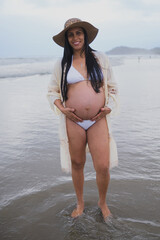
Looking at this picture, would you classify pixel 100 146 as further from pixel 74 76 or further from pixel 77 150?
pixel 74 76

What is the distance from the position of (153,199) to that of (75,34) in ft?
6.90

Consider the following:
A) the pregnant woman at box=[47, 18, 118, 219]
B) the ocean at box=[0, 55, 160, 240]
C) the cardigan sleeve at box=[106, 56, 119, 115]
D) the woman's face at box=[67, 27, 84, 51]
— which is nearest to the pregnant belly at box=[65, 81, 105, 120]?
the pregnant woman at box=[47, 18, 118, 219]

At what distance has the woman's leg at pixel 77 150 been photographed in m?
2.86

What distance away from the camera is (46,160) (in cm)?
444

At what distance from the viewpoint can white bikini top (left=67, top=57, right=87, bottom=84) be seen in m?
2.77

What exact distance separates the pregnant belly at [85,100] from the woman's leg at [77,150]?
0.50 ft

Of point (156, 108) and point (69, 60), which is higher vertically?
point (69, 60)

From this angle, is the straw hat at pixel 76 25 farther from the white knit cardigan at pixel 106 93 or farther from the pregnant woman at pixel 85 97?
the white knit cardigan at pixel 106 93

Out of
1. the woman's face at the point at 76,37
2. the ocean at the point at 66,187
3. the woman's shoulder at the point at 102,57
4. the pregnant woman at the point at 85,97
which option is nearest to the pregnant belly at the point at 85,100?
the pregnant woman at the point at 85,97

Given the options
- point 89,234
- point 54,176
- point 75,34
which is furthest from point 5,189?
point 75,34

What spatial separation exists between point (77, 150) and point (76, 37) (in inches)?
45.9

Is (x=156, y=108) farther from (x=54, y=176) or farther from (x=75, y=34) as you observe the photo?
(x=75, y=34)

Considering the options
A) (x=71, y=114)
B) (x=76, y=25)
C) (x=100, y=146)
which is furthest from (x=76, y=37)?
(x=100, y=146)

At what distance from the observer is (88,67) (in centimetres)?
278
